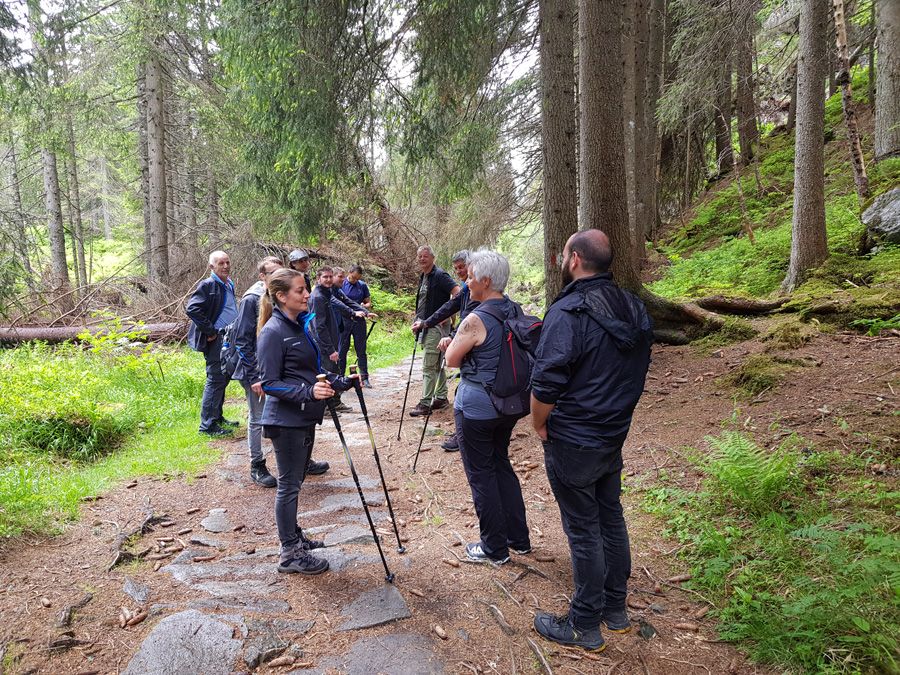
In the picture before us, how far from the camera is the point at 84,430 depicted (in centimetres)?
602

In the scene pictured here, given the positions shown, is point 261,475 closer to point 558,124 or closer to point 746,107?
point 558,124

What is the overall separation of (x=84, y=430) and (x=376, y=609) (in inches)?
188

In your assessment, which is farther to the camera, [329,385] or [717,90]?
[717,90]

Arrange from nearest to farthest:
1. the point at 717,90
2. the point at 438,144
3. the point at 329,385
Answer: the point at 329,385 → the point at 438,144 → the point at 717,90

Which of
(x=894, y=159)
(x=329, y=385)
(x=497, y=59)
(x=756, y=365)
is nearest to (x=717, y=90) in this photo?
(x=894, y=159)

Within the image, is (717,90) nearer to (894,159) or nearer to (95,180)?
(894,159)

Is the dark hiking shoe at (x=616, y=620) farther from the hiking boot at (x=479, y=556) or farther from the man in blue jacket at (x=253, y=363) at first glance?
the man in blue jacket at (x=253, y=363)

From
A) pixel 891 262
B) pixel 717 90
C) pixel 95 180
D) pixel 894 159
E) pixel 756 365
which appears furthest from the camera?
pixel 95 180

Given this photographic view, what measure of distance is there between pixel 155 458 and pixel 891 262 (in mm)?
9113

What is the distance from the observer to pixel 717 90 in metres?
11.7

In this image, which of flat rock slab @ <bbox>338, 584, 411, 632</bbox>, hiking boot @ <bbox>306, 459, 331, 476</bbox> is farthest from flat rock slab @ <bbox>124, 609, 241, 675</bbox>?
hiking boot @ <bbox>306, 459, 331, 476</bbox>

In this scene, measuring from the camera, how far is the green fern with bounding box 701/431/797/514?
359 cm

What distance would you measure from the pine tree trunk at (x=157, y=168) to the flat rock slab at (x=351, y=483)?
9.97 m

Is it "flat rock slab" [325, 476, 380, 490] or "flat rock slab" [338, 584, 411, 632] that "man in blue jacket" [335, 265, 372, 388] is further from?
"flat rock slab" [338, 584, 411, 632]
